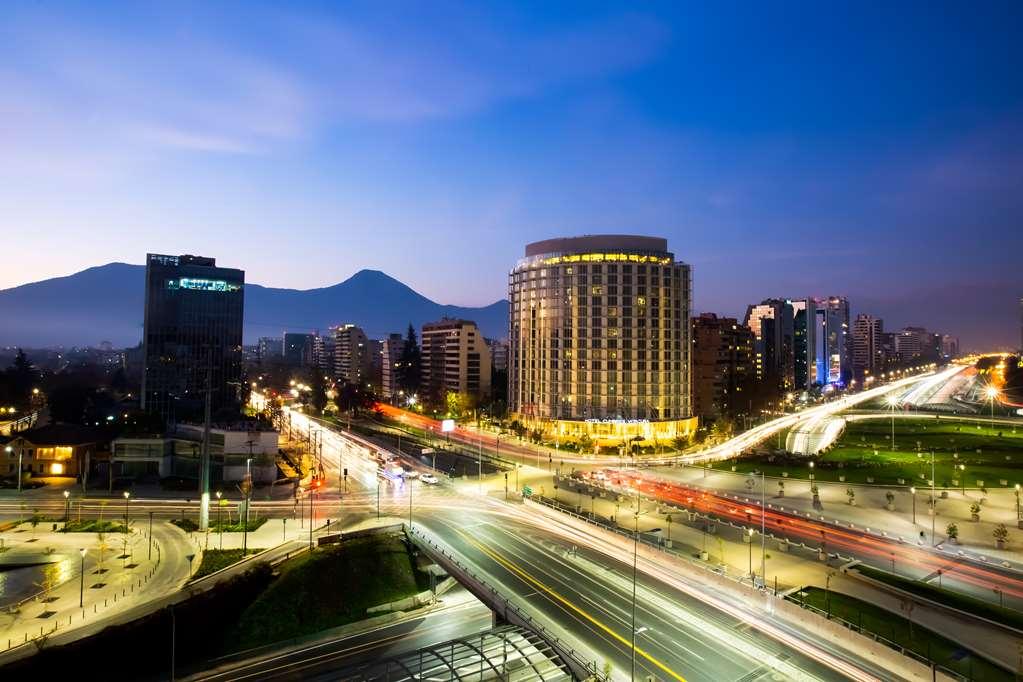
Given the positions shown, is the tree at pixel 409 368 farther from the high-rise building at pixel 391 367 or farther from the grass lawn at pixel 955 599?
the grass lawn at pixel 955 599

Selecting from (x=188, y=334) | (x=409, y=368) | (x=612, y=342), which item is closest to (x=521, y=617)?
(x=612, y=342)

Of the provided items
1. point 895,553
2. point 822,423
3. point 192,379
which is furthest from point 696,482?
point 192,379

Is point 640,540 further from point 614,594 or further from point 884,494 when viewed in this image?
point 884,494

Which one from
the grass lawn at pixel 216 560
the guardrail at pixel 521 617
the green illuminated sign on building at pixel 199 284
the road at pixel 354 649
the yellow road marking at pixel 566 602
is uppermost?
the green illuminated sign on building at pixel 199 284

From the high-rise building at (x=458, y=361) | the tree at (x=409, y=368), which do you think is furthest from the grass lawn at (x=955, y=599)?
the tree at (x=409, y=368)

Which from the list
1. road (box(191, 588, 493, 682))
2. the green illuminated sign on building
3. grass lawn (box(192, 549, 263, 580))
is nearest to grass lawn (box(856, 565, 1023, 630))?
road (box(191, 588, 493, 682))

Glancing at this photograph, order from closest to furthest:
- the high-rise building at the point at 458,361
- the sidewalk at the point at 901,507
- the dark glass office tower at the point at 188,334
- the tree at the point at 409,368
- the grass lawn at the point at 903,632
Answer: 1. the grass lawn at the point at 903,632
2. the sidewalk at the point at 901,507
3. the dark glass office tower at the point at 188,334
4. the high-rise building at the point at 458,361
5. the tree at the point at 409,368
